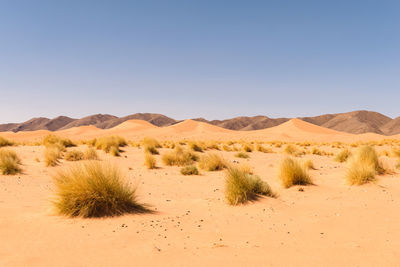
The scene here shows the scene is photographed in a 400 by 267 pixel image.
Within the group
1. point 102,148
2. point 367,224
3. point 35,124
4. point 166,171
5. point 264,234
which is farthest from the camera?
point 35,124

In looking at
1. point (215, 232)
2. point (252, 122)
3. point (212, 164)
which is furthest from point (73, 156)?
point (252, 122)

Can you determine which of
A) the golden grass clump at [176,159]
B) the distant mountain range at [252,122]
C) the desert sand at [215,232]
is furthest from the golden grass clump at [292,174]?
the distant mountain range at [252,122]

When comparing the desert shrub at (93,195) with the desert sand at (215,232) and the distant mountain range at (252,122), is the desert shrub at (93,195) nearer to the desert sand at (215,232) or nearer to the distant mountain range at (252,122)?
the desert sand at (215,232)

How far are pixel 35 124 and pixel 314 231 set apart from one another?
151228 millimetres

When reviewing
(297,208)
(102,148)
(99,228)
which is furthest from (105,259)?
(102,148)

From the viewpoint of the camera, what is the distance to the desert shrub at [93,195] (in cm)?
485

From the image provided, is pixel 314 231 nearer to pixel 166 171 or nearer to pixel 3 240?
pixel 3 240

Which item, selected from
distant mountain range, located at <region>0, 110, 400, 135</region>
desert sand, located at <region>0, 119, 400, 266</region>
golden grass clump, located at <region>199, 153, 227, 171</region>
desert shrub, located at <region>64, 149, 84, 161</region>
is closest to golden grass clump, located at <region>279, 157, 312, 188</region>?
desert sand, located at <region>0, 119, 400, 266</region>

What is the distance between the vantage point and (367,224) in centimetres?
477

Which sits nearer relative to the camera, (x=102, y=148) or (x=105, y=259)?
(x=105, y=259)

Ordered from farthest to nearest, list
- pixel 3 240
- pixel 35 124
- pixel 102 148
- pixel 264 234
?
pixel 35 124, pixel 102 148, pixel 264 234, pixel 3 240

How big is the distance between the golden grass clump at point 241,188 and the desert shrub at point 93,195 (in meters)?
1.94

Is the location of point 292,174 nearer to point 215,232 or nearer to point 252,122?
point 215,232

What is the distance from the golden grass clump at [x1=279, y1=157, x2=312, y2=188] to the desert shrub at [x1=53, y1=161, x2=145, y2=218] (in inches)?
177
